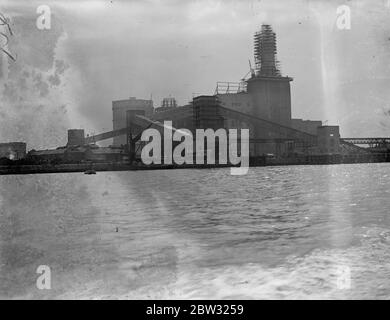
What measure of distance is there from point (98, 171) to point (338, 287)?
4839 inches

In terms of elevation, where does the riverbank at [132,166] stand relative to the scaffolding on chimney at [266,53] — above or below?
below

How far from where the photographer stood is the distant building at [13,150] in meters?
149

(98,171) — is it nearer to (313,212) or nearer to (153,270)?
(313,212)

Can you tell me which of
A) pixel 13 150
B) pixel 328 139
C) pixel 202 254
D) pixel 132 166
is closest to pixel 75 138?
pixel 13 150

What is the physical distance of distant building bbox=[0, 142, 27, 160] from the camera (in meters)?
149

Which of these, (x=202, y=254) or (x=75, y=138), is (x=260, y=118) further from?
(x=202, y=254)

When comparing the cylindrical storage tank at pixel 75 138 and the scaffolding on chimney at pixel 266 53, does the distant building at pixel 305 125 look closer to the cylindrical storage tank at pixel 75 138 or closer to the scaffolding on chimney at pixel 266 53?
the scaffolding on chimney at pixel 266 53

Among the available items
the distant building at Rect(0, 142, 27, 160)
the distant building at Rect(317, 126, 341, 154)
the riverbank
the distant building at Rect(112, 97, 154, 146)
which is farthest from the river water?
the distant building at Rect(112, 97, 154, 146)

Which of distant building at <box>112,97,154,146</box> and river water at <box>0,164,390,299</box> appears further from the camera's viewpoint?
distant building at <box>112,97,154,146</box>
